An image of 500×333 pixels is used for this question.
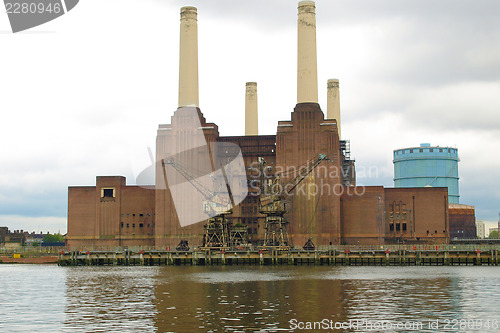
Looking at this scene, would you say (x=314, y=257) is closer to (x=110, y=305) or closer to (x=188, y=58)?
(x=188, y=58)

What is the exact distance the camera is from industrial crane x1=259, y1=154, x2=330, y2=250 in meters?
114

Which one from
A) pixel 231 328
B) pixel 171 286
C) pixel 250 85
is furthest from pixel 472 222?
pixel 231 328

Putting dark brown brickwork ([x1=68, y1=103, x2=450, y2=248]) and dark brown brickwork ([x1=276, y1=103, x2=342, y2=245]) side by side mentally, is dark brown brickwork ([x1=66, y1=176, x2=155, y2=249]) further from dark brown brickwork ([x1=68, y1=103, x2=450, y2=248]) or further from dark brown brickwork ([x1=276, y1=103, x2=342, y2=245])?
dark brown brickwork ([x1=276, y1=103, x2=342, y2=245])

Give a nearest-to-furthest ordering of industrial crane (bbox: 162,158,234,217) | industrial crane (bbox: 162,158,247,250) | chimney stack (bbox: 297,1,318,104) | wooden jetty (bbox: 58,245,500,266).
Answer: wooden jetty (bbox: 58,245,500,266) → industrial crane (bbox: 162,158,247,250) → industrial crane (bbox: 162,158,234,217) → chimney stack (bbox: 297,1,318,104)

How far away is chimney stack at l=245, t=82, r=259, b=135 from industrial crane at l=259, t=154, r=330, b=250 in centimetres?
2818

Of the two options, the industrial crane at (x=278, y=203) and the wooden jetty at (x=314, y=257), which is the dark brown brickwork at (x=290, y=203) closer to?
the industrial crane at (x=278, y=203)

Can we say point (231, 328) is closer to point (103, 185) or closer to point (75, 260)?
point (75, 260)

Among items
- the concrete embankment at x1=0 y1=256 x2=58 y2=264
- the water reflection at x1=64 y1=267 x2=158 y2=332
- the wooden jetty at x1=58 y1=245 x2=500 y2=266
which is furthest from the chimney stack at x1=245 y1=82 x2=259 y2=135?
the water reflection at x1=64 y1=267 x2=158 y2=332

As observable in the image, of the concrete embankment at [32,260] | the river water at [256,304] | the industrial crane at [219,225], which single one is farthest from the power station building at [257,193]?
the river water at [256,304]

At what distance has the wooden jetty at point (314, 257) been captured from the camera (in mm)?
104312

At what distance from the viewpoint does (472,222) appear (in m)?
169

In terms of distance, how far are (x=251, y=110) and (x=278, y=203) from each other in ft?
137

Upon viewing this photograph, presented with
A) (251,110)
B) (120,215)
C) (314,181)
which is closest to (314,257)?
(314,181)

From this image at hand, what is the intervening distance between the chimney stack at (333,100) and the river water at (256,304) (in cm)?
8563
